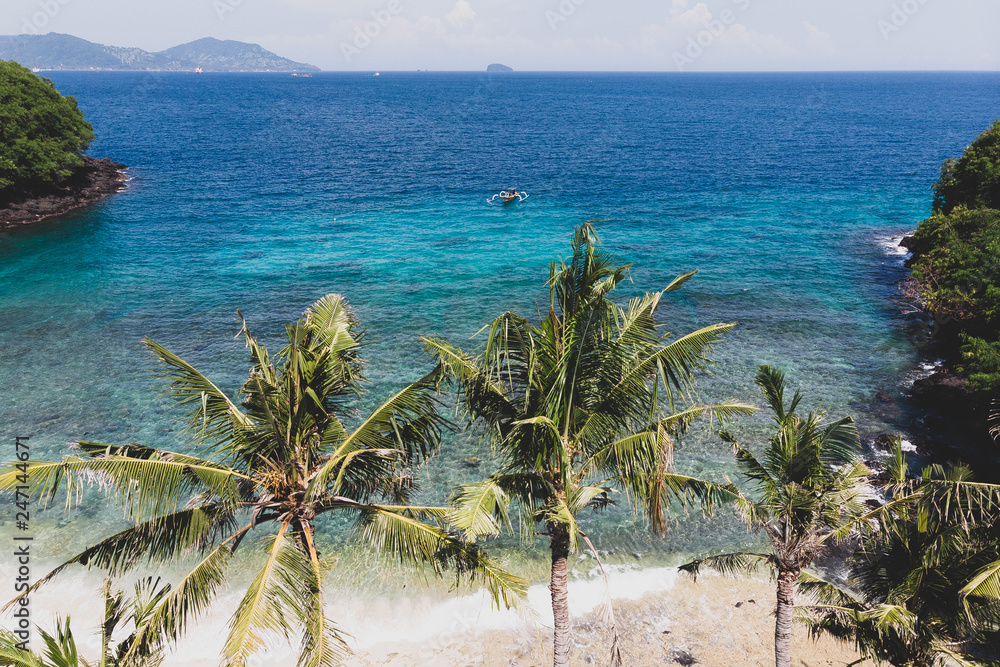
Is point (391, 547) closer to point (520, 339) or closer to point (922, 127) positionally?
point (520, 339)

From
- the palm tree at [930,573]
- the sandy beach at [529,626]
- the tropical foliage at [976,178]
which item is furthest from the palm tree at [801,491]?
the tropical foliage at [976,178]

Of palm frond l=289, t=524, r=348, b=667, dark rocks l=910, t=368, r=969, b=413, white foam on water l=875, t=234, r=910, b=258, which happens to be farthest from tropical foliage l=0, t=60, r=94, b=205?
white foam on water l=875, t=234, r=910, b=258

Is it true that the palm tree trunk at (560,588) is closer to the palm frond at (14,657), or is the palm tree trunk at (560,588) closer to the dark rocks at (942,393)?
the palm frond at (14,657)

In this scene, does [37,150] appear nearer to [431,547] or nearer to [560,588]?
[431,547]

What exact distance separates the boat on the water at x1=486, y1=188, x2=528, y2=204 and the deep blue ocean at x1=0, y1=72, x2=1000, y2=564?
100cm

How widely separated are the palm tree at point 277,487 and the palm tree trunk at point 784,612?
4.78m

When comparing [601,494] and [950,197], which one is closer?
[601,494]

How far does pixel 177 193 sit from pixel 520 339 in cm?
6324

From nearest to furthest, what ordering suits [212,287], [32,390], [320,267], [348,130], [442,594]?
[442,594] → [32,390] → [212,287] → [320,267] → [348,130]

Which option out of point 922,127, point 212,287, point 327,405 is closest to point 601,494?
point 327,405

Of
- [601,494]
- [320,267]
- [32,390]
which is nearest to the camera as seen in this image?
[601,494]

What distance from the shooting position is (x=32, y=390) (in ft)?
88.9

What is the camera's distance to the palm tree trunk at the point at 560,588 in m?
10.4

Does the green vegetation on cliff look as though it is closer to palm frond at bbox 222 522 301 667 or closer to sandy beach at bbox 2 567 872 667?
sandy beach at bbox 2 567 872 667
